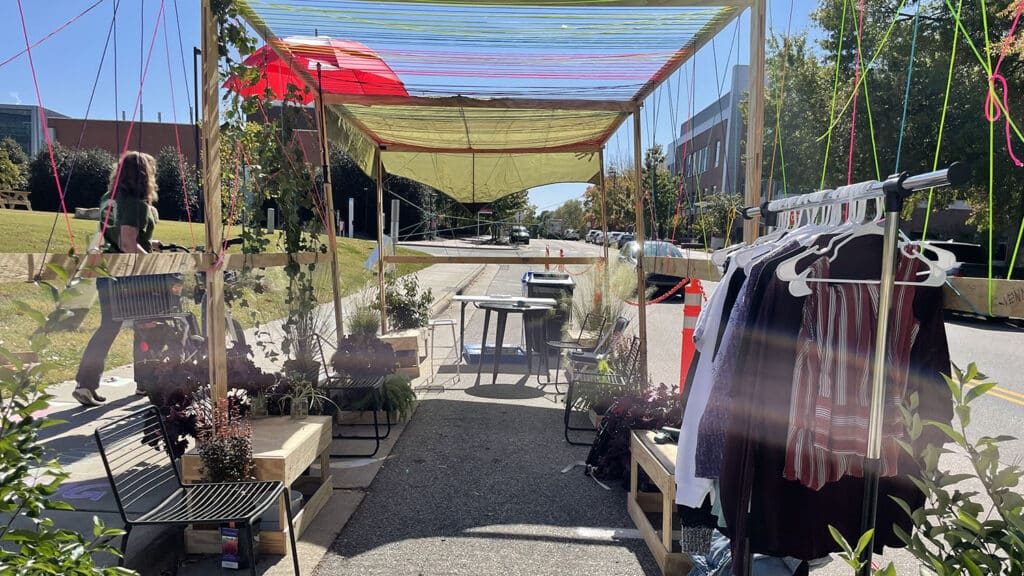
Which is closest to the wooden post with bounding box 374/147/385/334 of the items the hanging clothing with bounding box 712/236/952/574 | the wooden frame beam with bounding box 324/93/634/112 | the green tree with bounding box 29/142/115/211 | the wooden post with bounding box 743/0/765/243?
the wooden frame beam with bounding box 324/93/634/112

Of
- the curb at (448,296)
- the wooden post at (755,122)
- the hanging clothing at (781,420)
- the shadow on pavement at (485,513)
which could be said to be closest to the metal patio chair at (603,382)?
the shadow on pavement at (485,513)

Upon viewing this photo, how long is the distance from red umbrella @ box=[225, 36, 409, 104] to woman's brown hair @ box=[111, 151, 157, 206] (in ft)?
3.57

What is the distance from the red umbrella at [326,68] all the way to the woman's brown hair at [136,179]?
109cm

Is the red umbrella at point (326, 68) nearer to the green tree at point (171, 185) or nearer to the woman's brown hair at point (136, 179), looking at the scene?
the woman's brown hair at point (136, 179)

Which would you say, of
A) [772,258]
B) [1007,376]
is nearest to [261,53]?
[772,258]

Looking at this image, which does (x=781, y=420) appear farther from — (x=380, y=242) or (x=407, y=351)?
(x=380, y=242)

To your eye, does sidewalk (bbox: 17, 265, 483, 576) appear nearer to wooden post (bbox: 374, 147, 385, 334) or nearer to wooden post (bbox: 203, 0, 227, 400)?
wooden post (bbox: 203, 0, 227, 400)

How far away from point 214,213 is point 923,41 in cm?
1361

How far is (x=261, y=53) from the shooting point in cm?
407

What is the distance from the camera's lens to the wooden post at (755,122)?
3162 millimetres

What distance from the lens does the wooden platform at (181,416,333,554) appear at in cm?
303

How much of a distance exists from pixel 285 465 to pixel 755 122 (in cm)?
290

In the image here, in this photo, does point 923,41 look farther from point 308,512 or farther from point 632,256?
point 308,512

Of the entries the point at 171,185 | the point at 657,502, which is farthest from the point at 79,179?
the point at 657,502
